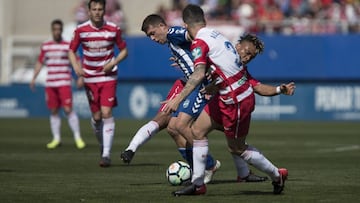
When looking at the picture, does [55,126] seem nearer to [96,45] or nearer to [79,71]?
[96,45]

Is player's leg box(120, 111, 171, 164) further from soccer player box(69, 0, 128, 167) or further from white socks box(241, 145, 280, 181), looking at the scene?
soccer player box(69, 0, 128, 167)

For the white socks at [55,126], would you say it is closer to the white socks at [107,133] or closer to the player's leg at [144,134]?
the white socks at [107,133]

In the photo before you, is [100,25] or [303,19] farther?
[303,19]

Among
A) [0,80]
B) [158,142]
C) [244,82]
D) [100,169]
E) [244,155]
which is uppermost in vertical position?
[244,82]

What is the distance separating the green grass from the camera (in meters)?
11.2

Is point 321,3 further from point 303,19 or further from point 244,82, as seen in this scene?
point 244,82

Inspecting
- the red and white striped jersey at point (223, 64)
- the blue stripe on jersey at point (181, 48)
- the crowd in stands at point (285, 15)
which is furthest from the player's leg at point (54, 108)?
the crowd in stands at point (285, 15)

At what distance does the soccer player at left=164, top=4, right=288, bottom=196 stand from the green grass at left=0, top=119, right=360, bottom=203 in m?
0.31

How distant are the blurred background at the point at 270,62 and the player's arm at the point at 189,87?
64.3ft

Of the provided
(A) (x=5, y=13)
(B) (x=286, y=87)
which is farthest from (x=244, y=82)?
(A) (x=5, y=13)

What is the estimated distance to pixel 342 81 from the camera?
30531mm

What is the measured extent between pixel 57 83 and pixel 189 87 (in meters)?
10.6

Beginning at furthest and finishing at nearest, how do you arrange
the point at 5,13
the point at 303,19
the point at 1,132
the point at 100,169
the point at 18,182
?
1. the point at 5,13
2. the point at 303,19
3. the point at 1,132
4. the point at 100,169
5. the point at 18,182

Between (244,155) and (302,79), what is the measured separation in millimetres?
19820
